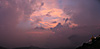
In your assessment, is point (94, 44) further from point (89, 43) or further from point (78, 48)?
point (78, 48)

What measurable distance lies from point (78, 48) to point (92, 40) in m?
5.00

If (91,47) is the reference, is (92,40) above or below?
above

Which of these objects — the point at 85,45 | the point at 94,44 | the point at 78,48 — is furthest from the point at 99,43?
the point at 78,48

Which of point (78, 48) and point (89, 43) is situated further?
point (78, 48)

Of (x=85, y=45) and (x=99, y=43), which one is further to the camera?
(x=85, y=45)

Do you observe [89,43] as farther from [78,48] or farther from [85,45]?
[78,48]

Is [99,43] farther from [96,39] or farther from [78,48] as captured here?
[78,48]

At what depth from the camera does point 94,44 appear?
2650 cm

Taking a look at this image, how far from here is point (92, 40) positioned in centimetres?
2734

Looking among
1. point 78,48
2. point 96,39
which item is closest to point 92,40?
point 96,39

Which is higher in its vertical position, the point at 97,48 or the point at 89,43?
the point at 89,43

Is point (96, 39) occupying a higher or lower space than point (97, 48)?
higher

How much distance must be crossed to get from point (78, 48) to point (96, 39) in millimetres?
6084

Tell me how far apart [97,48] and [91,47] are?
5.09 ft
